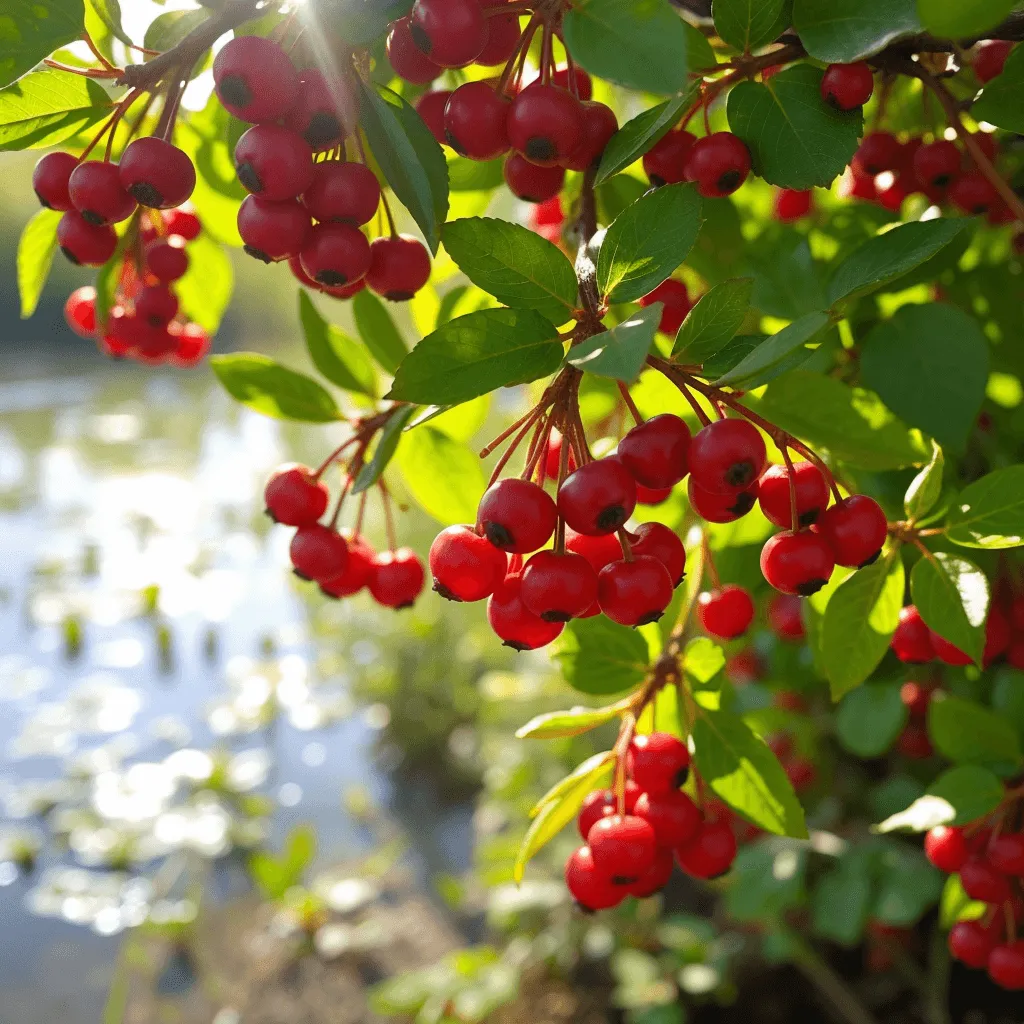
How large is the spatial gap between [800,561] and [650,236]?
195 mm

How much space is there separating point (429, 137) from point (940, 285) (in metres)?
0.54

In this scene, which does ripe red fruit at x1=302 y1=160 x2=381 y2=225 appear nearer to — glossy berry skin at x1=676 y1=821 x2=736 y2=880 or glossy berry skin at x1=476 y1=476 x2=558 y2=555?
glossy berry skin at x1=476 y1=476 x2=558 y2=555

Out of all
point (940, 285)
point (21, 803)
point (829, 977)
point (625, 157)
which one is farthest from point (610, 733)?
point (21, 803)

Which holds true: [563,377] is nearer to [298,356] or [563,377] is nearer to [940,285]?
[940,285]

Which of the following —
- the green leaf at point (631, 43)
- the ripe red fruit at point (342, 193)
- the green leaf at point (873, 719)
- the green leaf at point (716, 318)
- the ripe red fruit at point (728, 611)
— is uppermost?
the green leaf at point (631, 43)

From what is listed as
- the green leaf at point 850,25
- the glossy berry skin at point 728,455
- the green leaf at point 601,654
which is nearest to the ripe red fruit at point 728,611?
the green leaf at point 601,654

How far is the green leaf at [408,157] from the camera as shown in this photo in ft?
1.63

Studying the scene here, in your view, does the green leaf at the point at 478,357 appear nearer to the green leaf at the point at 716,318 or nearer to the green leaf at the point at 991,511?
the green leaf at the point at 716,318

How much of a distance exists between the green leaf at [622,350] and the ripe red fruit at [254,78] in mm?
224

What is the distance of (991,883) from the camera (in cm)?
69

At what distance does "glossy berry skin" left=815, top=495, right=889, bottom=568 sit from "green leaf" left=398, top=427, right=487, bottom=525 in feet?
0.93

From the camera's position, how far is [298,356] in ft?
20.9

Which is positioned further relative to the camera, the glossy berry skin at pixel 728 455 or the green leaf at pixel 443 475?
the green leaf at pixel 443 475

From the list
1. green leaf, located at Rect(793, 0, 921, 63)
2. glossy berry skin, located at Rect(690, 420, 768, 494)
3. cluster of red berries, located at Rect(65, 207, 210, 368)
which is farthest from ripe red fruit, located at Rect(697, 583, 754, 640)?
cluster of red berries, located at Rect(65, 207, 210, 368)
